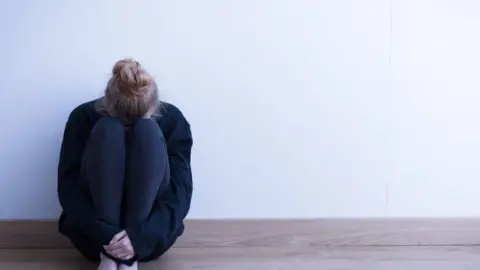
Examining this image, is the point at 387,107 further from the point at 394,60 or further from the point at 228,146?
the point at 228,146

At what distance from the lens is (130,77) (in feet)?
5.38

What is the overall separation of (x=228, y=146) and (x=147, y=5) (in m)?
0.54

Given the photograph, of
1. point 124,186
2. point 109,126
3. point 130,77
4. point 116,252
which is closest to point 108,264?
point 116,252

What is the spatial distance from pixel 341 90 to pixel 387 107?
169 mm

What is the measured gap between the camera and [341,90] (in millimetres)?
2082

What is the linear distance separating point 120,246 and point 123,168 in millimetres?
203

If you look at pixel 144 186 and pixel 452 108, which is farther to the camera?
pixel 452 108

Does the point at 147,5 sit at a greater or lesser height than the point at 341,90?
greater

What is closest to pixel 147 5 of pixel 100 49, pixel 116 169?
pixel 100 49

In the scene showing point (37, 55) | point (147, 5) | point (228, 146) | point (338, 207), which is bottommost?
point (338, 207)

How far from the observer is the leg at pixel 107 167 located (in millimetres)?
1593

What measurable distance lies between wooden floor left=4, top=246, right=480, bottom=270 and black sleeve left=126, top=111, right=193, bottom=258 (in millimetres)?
204

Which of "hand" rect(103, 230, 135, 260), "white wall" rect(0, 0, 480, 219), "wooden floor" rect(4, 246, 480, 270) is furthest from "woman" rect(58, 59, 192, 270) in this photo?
"white wall" rect(0, 0, 480, 219)

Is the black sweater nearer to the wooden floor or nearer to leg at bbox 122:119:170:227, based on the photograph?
leg at bbox 122:119:170:227
